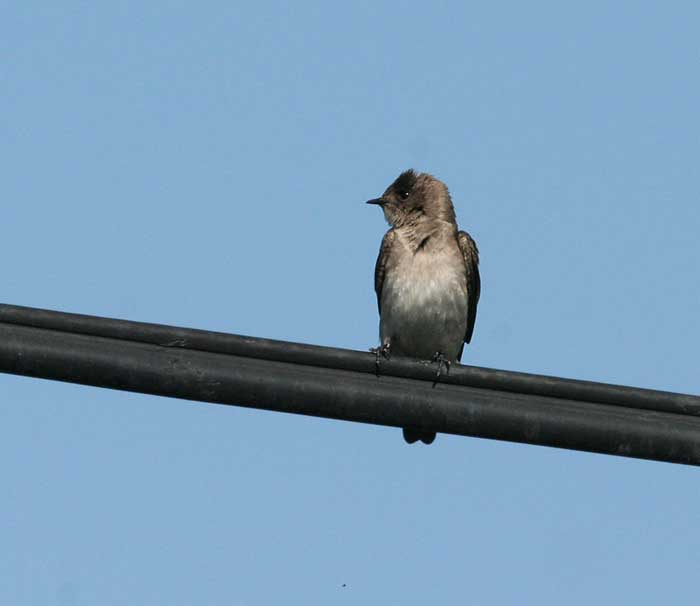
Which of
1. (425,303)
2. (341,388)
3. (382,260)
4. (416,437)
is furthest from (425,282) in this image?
(341,388)

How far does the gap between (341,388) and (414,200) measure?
23.1 ft

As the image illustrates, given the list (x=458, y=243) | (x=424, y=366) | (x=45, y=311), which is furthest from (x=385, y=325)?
(x=45, y=311)

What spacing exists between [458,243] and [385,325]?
96cm

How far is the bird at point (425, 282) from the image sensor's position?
38.2ft

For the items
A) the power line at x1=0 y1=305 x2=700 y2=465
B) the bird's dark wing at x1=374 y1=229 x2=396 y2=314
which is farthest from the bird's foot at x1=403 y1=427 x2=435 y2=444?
the power line at x1=0 y1=305 x2=700 y2=465

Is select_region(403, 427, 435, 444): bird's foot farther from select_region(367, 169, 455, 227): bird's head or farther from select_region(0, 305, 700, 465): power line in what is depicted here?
select_region(0, 305, 700, 465): power line

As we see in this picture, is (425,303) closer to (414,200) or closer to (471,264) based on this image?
(471,264)

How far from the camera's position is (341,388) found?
18.5 feet

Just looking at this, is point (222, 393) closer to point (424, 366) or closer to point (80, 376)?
point (80, 376)

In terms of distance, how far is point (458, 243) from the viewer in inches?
474

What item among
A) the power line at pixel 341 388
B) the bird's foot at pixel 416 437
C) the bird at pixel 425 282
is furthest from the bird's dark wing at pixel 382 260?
the power line at pixel 341 388

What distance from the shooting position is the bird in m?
11.6

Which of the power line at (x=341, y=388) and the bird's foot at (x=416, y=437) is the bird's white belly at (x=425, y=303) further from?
the power line at (x=341, y=388)

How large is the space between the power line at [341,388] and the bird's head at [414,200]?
21.5ft
